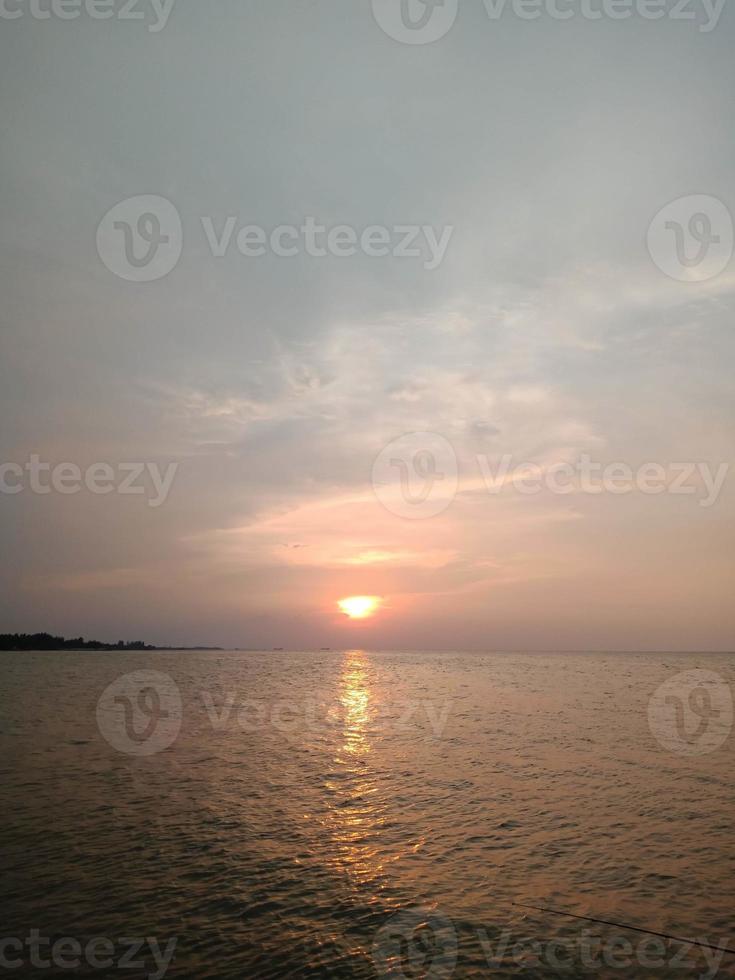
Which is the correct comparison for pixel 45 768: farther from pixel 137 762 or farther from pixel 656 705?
pixel 656 705

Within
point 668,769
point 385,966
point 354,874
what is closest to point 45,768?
point 354,874

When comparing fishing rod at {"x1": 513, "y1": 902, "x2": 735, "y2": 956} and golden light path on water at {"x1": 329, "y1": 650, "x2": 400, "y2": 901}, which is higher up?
fishing rod at {"x1": 513, "y1": 902, "x2": 735, "y2": 956}

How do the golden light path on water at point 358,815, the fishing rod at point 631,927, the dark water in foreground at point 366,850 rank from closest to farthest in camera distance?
the dark water in foreground at point 366,850 < the fishing rod at point 631,927 < the golden light path on water at point 358,815

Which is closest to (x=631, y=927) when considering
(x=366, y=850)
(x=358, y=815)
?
(x=366, y=850)

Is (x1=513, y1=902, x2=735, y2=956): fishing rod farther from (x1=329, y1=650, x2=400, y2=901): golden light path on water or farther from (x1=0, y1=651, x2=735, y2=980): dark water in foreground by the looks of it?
(x1=329, y1=650, x2=400, y2=901): golden light path on water

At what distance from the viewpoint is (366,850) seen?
20297mm

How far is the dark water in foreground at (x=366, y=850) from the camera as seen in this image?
44.7ft

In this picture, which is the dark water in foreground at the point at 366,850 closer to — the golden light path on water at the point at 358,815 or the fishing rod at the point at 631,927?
the golden light path on water at the point at 358,815

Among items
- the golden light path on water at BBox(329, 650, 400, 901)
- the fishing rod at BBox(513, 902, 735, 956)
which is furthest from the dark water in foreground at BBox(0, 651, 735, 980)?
the fishing rod at BBox(513, 902, 735, 956)

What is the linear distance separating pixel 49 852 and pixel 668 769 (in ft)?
103

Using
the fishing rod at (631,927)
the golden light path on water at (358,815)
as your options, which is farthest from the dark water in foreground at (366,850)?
the fishing rod at (631,927)

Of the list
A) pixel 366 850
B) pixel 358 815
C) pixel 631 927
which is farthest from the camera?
pixel 358 815

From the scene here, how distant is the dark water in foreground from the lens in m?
13.6

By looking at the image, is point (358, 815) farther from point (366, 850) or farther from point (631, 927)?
point (631, 927)
